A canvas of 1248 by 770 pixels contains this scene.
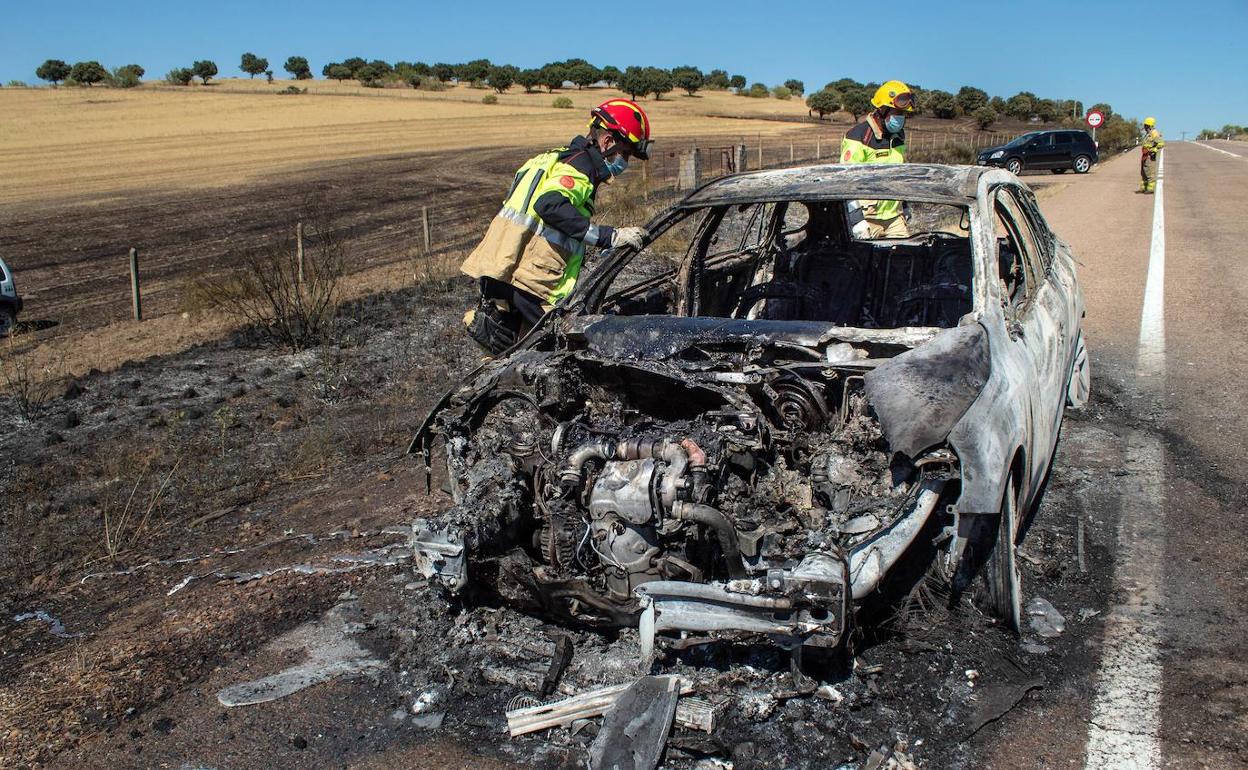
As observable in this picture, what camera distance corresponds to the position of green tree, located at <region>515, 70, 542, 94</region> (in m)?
81.6

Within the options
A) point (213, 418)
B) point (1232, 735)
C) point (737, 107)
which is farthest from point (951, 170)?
point (737, 107)

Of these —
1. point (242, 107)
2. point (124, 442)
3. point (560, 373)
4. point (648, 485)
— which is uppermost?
point (242, 107)

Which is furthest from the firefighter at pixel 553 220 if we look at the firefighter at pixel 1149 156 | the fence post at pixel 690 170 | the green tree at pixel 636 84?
the green tree at pixel 636 84

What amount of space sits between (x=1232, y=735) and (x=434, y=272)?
1125 centimetres

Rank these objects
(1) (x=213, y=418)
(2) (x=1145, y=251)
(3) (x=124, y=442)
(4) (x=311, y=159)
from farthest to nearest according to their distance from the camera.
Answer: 1. (4) (x=311, y=159)
2. (2) (x=1145, y=251)
3. (1) (x=213, y=418)
4. (3) (x=124, y=442)

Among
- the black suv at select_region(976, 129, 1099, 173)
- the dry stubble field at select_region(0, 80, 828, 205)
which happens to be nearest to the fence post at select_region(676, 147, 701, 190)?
the dry stubble field at select_region(0, 80, 828, 205)

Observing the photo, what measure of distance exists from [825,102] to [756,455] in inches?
2671

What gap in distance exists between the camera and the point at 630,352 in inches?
161

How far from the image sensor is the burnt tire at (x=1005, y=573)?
343 centimetres

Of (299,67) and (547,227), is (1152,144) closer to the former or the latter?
(547,227)

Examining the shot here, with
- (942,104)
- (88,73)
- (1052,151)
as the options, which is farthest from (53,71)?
(1052,151)

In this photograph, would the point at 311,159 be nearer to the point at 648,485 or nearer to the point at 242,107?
the point at 242,107

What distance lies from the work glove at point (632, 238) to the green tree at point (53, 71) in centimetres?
8403

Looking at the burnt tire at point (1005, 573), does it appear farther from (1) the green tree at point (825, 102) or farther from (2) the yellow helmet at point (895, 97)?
(1) the green tree at point (825, 102)
